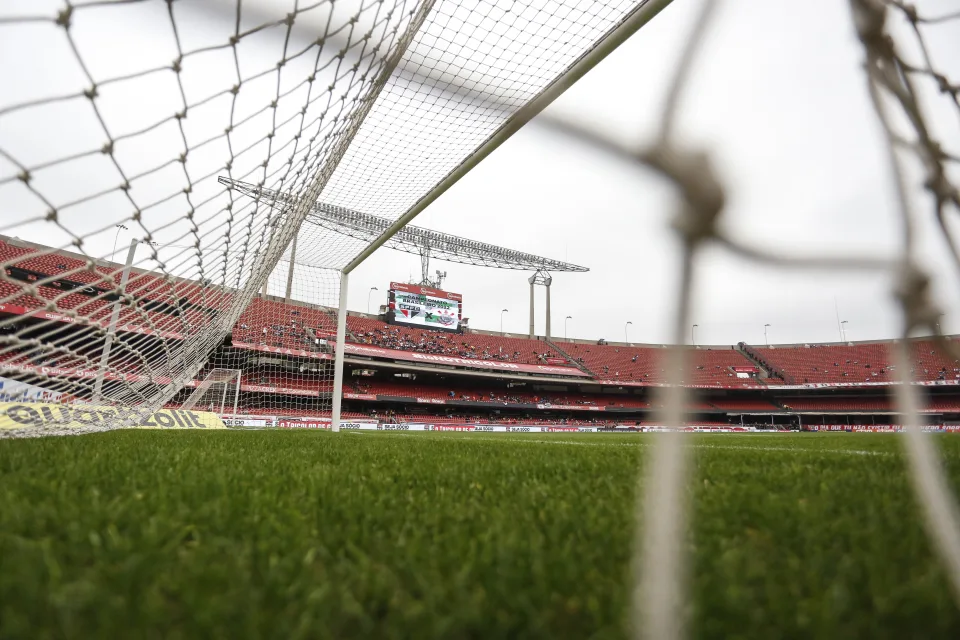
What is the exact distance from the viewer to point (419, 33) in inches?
145

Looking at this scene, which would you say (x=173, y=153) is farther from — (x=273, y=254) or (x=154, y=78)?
(x=273, y=254)

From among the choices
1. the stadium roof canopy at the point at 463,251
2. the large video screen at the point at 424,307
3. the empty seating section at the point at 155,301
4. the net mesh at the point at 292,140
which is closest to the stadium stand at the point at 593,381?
the large video screen at the point at 424,307

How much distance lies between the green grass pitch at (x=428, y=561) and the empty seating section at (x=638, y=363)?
35048 mm

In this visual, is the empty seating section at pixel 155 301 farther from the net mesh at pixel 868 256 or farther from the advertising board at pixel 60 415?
the net mesh at pixel 868 256

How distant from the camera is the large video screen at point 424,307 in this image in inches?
1224

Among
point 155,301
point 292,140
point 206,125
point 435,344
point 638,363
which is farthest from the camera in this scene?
point 638,363

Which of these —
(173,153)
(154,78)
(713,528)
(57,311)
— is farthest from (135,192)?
(713,528)

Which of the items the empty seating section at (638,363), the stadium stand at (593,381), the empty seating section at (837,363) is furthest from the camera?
the empty seating section at (638,363)

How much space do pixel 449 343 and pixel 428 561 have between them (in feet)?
111

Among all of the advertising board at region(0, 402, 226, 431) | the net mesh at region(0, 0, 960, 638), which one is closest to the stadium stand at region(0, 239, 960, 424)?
the advertising board at region(0, 402, 226, 431)

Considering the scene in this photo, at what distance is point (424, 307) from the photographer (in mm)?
31719

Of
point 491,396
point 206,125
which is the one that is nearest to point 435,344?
point 491,396

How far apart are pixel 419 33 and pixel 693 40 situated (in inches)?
139

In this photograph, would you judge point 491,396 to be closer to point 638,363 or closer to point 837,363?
point 638,363
